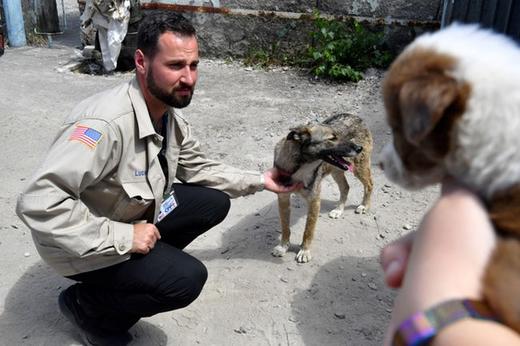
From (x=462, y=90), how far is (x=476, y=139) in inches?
5.3

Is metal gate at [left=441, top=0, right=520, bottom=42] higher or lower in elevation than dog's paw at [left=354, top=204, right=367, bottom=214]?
higher

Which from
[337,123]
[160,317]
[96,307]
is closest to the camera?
[96,307]

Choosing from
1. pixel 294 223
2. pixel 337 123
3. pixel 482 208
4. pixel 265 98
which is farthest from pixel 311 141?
pixel 265 98

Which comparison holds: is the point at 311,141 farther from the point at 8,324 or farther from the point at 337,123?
the point at 8,324

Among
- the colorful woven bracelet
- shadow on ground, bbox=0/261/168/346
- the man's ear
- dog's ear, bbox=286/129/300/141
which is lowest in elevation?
shadow on ground, bbox=0/261/168/346

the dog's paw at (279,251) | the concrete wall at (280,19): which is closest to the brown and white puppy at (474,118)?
the dog's paw at (279,251)

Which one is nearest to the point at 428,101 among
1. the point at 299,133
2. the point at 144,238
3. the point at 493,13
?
the point at 144,238

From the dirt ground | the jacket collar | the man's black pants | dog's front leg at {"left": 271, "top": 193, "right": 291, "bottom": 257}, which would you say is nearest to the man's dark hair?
the jacket collar

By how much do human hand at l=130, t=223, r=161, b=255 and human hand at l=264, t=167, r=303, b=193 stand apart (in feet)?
3.84

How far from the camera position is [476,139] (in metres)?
1.20

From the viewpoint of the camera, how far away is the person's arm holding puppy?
97 centimetres

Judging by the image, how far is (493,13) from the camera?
17.9 ft

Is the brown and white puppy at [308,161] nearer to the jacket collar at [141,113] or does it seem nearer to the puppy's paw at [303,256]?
the puppy's paw at [303,256]

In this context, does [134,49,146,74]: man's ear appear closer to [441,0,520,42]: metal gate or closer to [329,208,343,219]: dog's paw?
[329,208,343,219]: dog's paw
